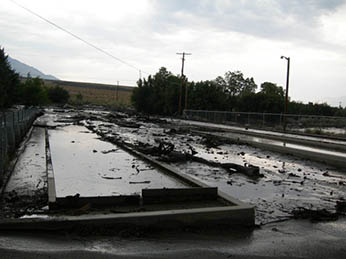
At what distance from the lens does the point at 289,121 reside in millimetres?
38438

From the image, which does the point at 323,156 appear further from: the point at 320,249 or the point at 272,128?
the point at 272,128

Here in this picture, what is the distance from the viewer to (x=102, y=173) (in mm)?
10727

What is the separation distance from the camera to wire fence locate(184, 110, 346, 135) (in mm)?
32750

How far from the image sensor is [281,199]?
8.75m

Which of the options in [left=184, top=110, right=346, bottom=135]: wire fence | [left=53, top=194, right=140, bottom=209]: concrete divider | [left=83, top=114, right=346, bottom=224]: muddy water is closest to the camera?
[left=53, top=194, right=140, bottom=209]: concrete divider

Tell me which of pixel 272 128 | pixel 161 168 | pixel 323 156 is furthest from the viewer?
pixel 272 128

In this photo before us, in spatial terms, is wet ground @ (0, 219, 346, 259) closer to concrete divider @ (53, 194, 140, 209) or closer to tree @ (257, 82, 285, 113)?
concrete divider @ (53, 194, 140, 209)

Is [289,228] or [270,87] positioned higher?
[270,87]

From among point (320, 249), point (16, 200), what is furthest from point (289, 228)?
point (16, 200)

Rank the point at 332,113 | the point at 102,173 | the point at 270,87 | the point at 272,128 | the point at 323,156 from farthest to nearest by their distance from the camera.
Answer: the point at 270,87
the point at 332,113
the point at 272,128
the point at 323,156
the point at 102,173

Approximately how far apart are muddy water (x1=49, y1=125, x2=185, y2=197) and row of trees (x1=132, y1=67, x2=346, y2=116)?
56440mm

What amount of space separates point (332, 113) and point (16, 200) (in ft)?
220

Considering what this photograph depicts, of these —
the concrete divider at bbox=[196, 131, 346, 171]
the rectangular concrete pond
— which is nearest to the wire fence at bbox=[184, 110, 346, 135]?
the concrete divider at bbox=[196, 131, 346, 171]

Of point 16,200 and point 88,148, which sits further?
point 88,148
